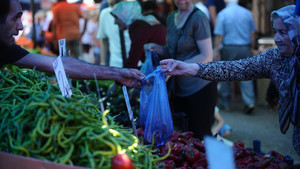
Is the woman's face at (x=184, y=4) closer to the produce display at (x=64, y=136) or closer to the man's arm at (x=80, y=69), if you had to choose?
the man's arm at (x=80, y=69)

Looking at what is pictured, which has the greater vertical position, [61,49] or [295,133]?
[61,49]

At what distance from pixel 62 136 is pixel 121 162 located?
28 cm

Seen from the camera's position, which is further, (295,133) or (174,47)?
(174,47)

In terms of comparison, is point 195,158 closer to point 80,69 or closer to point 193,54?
point 80,69

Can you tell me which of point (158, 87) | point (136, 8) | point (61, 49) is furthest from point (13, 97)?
point (136, 8)

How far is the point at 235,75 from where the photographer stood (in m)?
2.59

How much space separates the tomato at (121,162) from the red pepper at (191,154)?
1064mm

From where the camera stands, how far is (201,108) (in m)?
3.88

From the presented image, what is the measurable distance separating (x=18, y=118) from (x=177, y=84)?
95.2 inches

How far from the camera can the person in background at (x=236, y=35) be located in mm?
6699

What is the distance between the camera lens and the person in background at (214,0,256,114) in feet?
22.0

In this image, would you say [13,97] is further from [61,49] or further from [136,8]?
[136,8]

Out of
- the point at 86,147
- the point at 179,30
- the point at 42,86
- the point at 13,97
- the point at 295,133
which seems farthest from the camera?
the point at 179,30

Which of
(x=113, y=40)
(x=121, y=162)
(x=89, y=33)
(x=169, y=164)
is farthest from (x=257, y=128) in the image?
(x=89, y=33)
